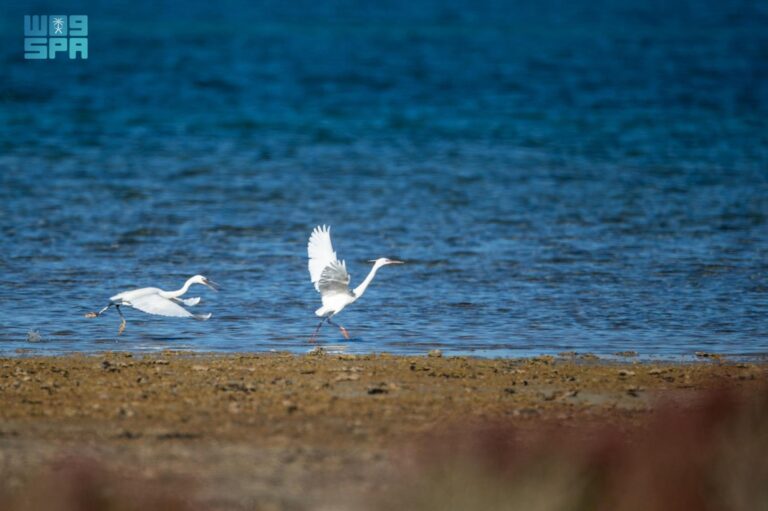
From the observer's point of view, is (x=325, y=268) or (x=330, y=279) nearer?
(x=325, y=268)

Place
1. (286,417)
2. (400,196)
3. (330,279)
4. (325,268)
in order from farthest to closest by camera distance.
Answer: (400,196)
(330,279)
(325,268)
(286,417)

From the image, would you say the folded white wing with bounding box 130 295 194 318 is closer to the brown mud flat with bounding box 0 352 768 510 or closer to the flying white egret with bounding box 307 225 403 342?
the brown mud flat with bounding box 0 352 768 510

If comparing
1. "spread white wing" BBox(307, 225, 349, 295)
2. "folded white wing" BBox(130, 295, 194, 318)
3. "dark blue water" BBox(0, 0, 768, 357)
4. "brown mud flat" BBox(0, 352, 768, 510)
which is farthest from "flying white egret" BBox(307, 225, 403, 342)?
"folded white wing" BBox(130, 295, 194, 318)

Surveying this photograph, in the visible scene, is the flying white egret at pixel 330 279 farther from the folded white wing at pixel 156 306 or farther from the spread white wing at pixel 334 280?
the folded white wing at pixel 156 306

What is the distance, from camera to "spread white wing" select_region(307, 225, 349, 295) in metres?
12.8

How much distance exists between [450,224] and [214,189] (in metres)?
5.58

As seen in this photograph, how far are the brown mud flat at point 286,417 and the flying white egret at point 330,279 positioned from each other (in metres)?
1.04

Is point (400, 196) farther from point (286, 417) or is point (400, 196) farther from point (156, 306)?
point (286, 417)

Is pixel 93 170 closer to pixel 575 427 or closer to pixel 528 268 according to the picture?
pixel 528 268

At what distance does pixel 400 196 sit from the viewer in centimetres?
2411

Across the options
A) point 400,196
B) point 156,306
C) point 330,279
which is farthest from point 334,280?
point 400,196

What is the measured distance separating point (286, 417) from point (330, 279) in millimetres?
3630

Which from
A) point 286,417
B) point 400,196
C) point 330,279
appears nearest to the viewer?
point 286,417

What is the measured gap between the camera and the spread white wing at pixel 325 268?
12.8 metres
